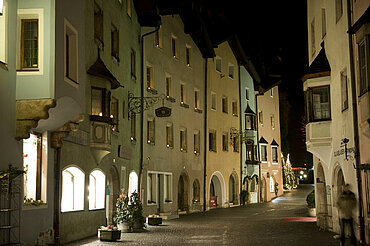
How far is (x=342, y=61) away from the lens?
68.8 feet

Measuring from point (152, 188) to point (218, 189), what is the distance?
15419 millimetres

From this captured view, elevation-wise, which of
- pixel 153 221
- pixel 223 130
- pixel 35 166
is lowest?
pixel 153 221

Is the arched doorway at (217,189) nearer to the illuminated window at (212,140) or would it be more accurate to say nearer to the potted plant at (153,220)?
the illuminated window at (212,140)

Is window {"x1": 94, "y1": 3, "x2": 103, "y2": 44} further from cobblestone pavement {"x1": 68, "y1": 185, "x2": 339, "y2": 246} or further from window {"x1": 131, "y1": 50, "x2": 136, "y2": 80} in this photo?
cobblestone pavement {"x1": 68, "y1": 185, "x2": 339, "y2": 246}

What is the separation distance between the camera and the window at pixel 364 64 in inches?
680

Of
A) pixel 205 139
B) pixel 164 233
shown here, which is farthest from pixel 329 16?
pixel 205 139

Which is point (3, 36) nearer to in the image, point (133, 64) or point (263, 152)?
point (133, 64)

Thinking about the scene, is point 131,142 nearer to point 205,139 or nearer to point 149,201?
point 149,201

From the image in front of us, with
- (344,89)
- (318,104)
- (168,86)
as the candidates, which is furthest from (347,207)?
(168,86)

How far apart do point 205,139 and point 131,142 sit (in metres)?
15.2

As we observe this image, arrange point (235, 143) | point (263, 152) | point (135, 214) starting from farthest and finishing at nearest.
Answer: point (263, 152), point (235, 143), point (135, 214)

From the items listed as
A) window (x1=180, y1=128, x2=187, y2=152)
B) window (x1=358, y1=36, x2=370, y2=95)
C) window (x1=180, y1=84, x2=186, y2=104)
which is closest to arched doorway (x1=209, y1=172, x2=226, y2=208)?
window (x1=180, y1=128, x2=187, y2=152)

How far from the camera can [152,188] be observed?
33.7 metres

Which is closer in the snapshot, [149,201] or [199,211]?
[149,201]
